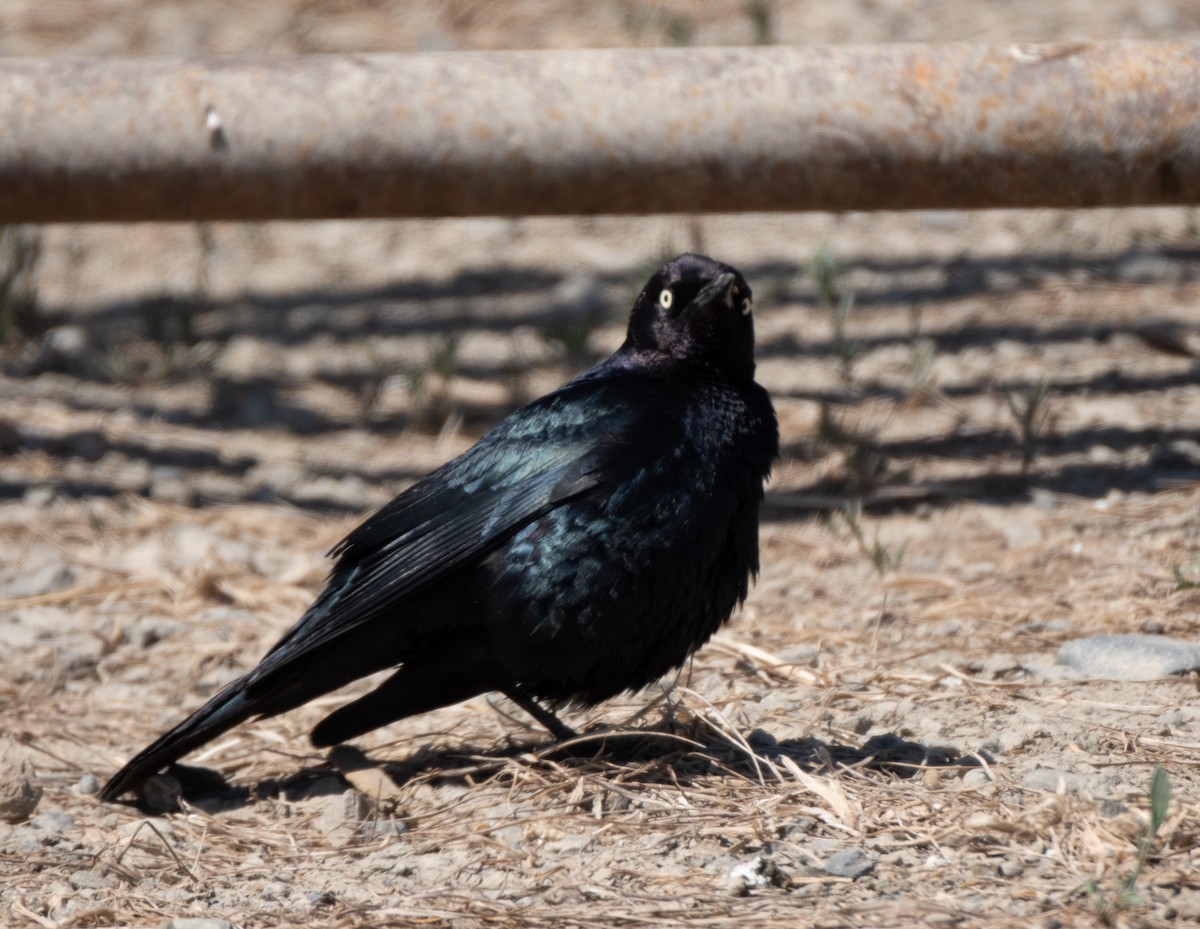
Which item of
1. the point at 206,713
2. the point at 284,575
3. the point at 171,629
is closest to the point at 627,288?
the point at 284,575

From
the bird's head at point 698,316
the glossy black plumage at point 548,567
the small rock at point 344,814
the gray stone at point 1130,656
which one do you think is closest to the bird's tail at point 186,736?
the glossy black plumage at point 548,567

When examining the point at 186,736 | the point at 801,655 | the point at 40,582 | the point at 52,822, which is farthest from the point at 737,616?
the point at 40,582

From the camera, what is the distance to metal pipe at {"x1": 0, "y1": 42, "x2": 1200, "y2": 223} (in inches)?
162

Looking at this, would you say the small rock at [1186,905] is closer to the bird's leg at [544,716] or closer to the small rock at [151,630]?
the bird's leg at [544,716]

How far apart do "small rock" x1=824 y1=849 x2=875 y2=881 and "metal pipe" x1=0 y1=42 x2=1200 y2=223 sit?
87.6 inches

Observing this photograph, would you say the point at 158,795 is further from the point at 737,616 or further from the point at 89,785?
the point at 737,616

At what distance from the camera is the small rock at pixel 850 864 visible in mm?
2441

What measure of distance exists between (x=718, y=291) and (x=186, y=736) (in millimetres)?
1504

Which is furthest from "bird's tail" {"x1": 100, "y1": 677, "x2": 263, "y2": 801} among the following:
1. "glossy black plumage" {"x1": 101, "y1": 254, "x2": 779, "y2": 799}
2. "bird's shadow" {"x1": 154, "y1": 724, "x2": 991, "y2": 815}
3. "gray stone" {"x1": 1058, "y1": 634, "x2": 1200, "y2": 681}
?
"gray stone" {"x1": 1058, "y1": 634, "x2": 1200, "y2": 681}

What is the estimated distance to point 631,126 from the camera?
13.5ft

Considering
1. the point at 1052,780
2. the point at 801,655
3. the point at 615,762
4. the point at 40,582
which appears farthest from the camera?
the point at 40,582

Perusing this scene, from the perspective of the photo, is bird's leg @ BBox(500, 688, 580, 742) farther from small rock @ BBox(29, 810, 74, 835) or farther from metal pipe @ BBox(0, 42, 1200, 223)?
metal pipe @ BBox(0, 42, 1200, 223)

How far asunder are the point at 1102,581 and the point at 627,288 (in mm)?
2450

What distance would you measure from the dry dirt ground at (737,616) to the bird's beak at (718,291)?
88 cm
